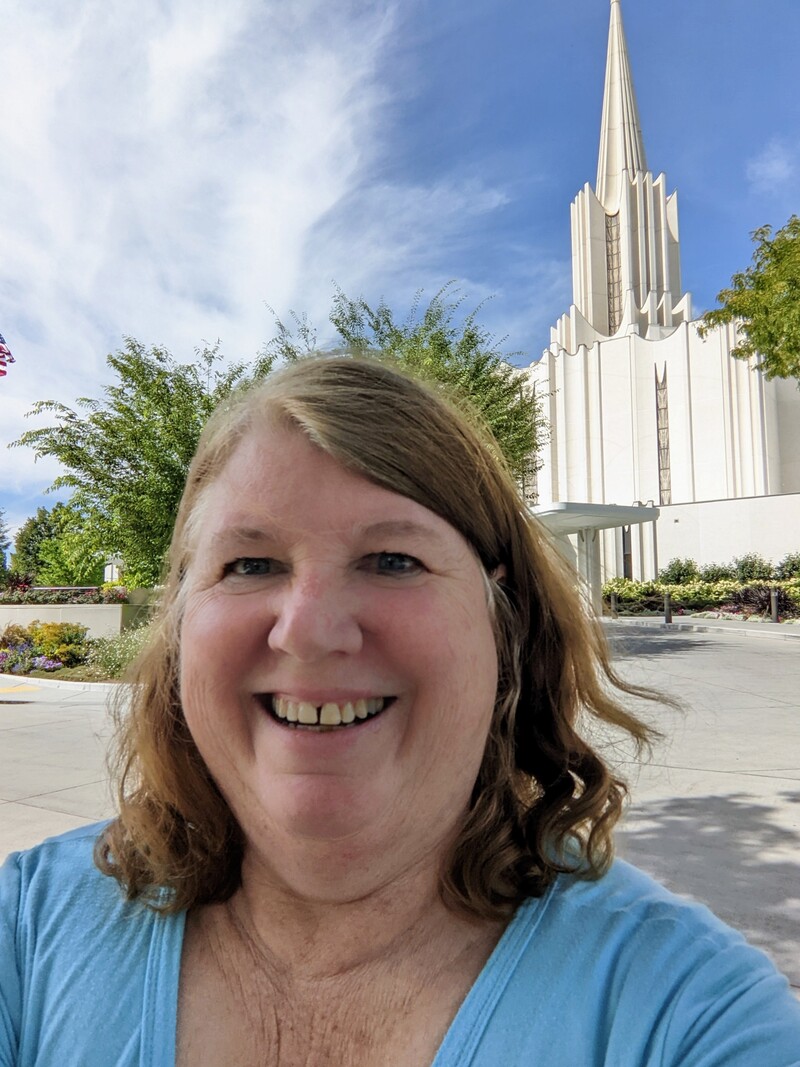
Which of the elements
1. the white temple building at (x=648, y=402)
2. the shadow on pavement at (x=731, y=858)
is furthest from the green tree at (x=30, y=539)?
the shadow on pavement at (x=731, y=858)

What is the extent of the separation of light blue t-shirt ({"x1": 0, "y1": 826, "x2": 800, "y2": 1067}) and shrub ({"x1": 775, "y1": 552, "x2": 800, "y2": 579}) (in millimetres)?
35591

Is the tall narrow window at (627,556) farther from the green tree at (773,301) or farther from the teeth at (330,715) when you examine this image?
the teeth at (330,715)

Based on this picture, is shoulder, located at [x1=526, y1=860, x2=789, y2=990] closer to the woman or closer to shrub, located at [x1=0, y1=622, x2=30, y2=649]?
the woman

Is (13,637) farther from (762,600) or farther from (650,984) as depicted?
(762,600)

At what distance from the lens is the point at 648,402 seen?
5006 centimetres

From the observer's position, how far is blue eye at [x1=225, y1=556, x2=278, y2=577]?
115 centimetres

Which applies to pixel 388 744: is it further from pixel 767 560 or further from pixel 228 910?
pixel 767 560

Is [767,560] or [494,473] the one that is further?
[767,560]

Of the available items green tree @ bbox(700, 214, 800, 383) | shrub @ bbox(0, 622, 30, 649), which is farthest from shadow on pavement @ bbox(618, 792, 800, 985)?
shrub @ bbox(0, 622, 30, 649)

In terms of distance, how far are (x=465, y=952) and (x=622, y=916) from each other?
24cm

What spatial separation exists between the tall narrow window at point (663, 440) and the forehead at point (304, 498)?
49.4 meters

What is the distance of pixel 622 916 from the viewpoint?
1110 millimetres

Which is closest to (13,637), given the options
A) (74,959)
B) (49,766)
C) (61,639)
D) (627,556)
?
(61,639)

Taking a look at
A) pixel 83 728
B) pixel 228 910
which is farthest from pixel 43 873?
pixel 83 728
